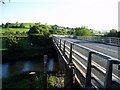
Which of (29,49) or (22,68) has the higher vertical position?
(29,49)

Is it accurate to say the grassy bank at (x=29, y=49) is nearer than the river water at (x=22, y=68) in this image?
No

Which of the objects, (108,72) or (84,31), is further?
(84,31)

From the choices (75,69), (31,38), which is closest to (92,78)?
(75,69)

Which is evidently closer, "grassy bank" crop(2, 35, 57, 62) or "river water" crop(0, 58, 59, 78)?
"river water" crop(0, 58, 59, 78)

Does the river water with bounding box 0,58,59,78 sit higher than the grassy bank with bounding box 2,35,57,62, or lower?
lower

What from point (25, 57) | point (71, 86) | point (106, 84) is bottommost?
point (25, 57)

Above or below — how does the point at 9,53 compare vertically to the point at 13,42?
below

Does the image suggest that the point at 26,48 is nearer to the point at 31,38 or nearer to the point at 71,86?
the point at 31,38

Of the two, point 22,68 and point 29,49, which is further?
point 29,49

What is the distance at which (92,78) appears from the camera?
3.65 metres

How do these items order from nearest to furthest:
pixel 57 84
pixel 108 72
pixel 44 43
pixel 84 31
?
1. pixel 108 72
2. pixel 57 84
3. pixel 44 43
4. pixel 84 31

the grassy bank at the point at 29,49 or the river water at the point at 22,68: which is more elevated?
the grassy bank at the point at 29,49

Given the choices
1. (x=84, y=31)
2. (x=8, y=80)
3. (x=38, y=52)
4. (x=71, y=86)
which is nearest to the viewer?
(x=71, y=86)

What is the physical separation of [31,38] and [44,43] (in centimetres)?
625
